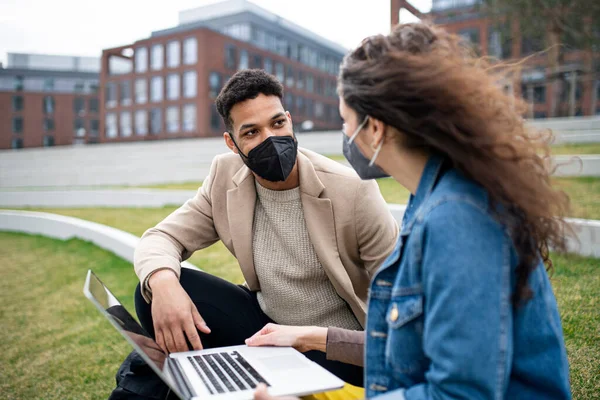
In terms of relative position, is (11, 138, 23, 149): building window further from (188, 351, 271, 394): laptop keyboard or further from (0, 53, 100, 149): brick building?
(188, 351, 271, 394): laptop keyboard

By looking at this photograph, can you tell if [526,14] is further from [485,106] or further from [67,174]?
[485,106]

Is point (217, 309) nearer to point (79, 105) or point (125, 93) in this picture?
point (125, 93)

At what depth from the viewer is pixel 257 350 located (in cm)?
168

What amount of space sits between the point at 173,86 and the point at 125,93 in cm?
579

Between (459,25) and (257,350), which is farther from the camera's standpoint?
(459,25)

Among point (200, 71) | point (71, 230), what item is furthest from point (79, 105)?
point (71, 230)

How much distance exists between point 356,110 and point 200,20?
53.2 meters

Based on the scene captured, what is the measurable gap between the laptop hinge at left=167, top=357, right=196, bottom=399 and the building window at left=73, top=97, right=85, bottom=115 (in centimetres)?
5692

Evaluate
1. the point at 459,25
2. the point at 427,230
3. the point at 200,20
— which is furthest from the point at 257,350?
the point at 200,20

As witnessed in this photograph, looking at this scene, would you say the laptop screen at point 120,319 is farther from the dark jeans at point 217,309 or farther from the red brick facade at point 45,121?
the red brick facade at point 45,121

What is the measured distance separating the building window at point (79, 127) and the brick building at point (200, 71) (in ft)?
24.7

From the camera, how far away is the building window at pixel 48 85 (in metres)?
53.0

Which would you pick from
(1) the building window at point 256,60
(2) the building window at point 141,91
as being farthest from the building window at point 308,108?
(2) the building window at point 141,91

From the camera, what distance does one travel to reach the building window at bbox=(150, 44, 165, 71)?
41.0 meters
